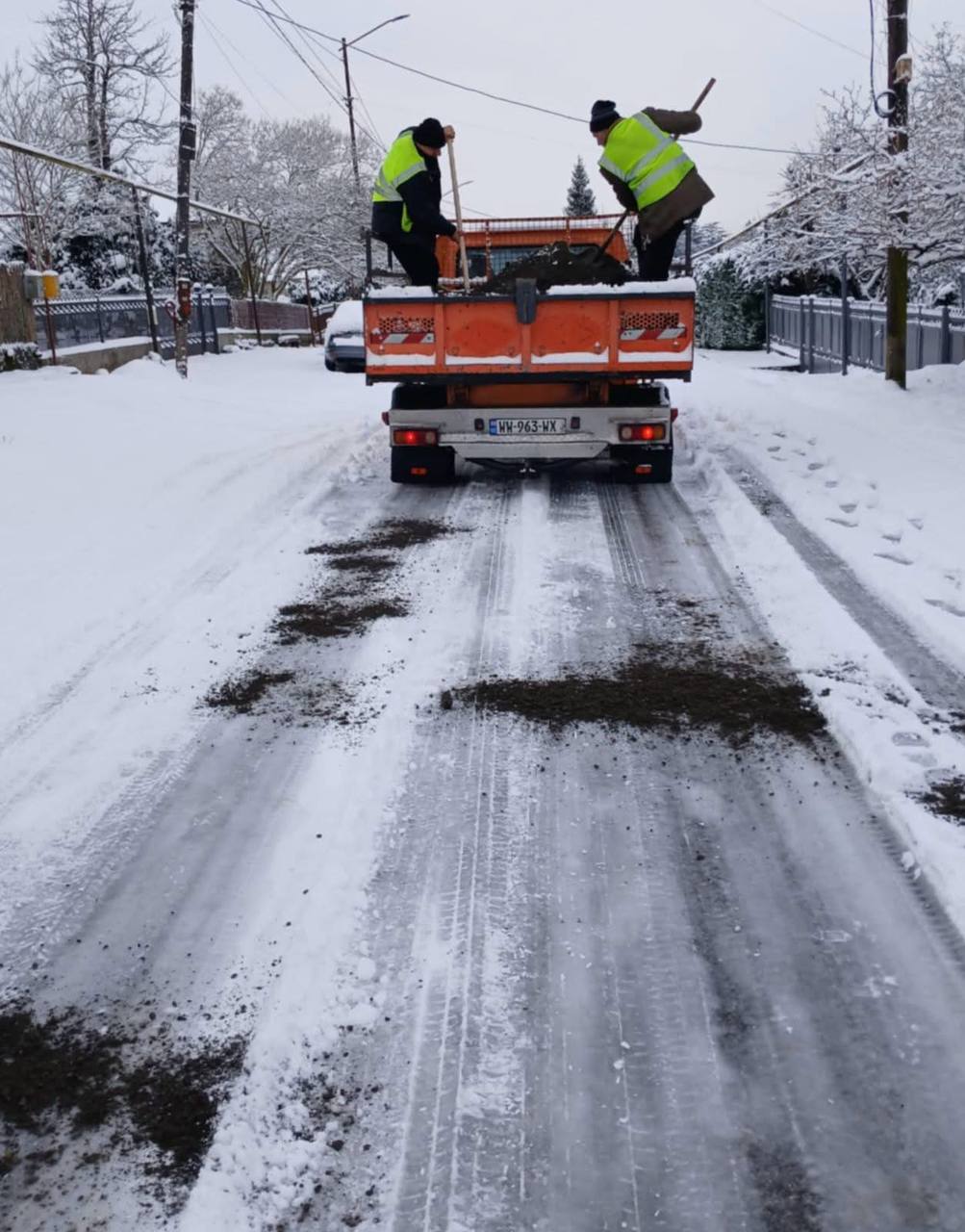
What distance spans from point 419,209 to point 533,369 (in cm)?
185

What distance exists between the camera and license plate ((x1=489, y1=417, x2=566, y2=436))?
29.8 ft

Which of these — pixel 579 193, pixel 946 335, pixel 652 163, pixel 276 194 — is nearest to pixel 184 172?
pixel 946 335

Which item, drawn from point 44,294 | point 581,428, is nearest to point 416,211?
point 581,428

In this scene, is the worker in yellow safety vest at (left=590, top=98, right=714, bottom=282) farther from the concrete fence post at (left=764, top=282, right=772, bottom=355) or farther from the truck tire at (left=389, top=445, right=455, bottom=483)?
the concrete fence post at (left=764, top=282, right=772, bottom=355)

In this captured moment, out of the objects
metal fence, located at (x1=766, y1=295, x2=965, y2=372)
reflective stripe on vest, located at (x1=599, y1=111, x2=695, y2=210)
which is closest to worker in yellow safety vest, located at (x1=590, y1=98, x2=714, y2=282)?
reflective stripe on vest, located at (x1=599, y1=111, x2=695, y2=210)

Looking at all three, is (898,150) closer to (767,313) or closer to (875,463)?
(875,463)

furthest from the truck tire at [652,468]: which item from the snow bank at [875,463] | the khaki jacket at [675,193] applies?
the khaki jacket at [675,193]

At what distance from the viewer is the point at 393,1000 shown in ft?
9.45

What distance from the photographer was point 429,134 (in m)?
9.31

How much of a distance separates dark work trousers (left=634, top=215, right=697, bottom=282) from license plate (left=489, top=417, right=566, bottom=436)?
67.5 inches

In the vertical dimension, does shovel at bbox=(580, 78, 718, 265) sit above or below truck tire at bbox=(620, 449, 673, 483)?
above

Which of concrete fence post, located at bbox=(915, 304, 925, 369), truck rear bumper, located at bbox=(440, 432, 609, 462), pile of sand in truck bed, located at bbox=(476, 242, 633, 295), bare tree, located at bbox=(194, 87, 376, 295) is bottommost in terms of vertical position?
truck rear bumper, located at bbox=(440, 432, 609, 462)

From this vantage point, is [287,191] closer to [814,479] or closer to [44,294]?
[44,294]

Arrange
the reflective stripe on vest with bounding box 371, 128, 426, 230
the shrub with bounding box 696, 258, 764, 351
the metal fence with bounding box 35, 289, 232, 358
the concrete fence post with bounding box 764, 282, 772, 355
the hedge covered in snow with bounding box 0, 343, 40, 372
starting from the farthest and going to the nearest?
the shrub with bounding box 696, 258, 764, 351 → the concrete fence post with bounding box 764, 282, 772, 355 → the metal fence with bounding box 35, 289, 232, 358 → the hedge covered in snow with bounding box 0, 343, 40, 372 → the reflective stripe on vest with bounding box 371, 128, 426, 230
